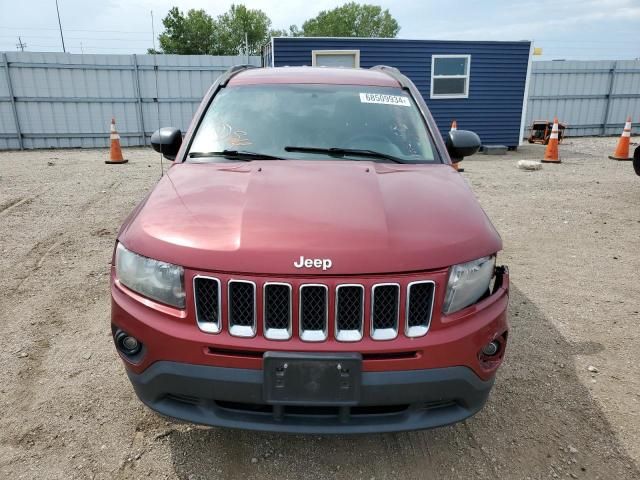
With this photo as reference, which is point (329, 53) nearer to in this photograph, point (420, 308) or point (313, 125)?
point (313, 125)

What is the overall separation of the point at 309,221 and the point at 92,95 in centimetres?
1577

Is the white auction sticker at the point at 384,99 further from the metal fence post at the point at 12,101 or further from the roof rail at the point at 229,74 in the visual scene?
the metal fence post at the point at 12,101

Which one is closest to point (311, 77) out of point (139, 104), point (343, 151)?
point (343, 151)

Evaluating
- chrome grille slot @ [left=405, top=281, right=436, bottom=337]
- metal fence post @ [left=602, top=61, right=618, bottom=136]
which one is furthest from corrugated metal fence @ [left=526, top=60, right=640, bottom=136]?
chrome grille slot @ [left=405, top=281, right=436, bottom=337]

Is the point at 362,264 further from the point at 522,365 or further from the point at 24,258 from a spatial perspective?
the point at 24,258

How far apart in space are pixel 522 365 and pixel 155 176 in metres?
8.51

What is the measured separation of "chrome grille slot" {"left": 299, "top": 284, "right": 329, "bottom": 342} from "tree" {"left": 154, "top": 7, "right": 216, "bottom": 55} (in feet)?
188

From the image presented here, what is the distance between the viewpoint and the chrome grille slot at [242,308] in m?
1.84

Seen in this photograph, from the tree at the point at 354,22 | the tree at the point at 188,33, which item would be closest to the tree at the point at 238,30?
the tree at the point at 188,33

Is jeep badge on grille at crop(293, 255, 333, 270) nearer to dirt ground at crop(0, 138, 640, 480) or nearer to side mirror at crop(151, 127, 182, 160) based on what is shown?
dirt ground at crop(0, 138, 640, 480)

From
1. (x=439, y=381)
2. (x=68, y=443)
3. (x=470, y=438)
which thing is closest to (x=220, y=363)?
(x=439, y=381)

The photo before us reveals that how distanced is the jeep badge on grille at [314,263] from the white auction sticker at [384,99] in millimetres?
1762

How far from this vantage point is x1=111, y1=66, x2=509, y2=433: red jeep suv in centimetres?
182

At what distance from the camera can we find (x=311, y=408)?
192 centimetres
